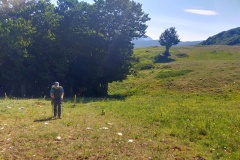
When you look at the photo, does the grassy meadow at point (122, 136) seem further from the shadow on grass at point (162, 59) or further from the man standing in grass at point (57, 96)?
the shadow on grass at point (162, 59)

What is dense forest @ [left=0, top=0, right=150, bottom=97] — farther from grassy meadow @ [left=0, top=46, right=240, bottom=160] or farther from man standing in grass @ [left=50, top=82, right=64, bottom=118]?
man standing in grass @ [left=50, top=82, right=64, bottom=118]

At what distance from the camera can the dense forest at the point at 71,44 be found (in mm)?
34719

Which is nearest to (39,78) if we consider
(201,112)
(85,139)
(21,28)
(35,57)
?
(35,57)

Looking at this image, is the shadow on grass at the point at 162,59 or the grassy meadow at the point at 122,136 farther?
the shadow on grass at the point at 162,59

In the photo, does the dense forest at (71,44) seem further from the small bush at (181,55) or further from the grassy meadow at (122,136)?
the small bush at (181,55)

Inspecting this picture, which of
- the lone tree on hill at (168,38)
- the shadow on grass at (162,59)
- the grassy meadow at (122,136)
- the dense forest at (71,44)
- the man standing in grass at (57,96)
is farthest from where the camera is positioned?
the lone tree on hill at (168,38)

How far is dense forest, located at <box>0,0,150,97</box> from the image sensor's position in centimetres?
3472

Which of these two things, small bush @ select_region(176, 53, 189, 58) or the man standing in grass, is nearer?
the man standing in grass

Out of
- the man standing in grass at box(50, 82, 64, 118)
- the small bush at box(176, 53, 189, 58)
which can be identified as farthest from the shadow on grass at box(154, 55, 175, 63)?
the man standing in grass at box(50, 82, 64, 118)

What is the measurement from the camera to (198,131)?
1396 cm

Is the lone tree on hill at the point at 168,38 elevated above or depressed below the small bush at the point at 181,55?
above

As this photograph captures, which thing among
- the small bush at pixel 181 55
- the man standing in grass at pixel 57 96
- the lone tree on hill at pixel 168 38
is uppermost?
the lone tree on hill at pixel 168 38

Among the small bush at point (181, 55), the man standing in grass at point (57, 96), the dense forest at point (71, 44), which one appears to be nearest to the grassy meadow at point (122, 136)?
the man standing in grass at point (57, 96)

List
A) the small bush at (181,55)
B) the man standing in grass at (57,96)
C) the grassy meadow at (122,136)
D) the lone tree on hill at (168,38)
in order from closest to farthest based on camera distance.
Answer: the grassy meadow at (122,136) → the man standing in grass at (57,96) → the small bush at (181,55) → the lone tree on hill at (168,38)
